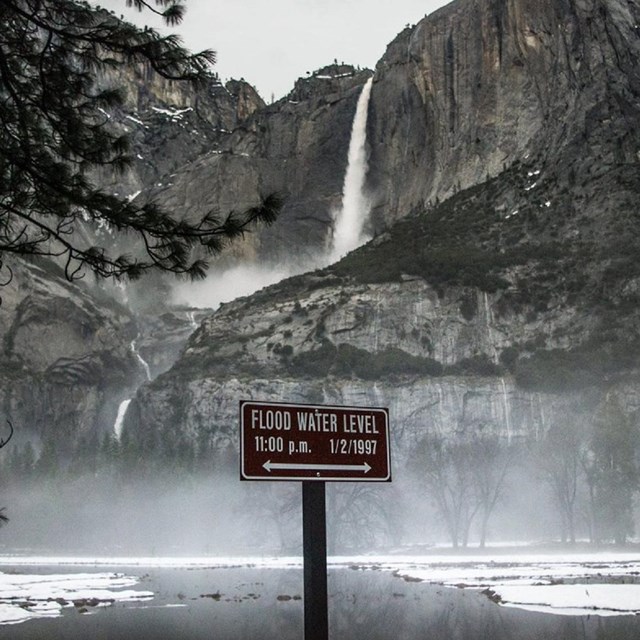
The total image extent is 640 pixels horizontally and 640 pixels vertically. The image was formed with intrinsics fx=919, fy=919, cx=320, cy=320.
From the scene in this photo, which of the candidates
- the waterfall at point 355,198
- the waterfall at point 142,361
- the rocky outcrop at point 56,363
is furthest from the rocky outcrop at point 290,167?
the rocky outcrop at point 56,363

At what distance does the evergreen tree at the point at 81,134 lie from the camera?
9953 millimetres

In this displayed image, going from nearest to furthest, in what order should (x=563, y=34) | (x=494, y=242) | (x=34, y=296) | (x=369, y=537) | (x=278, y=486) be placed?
(x=369, y=537) < (x=278, y=486) < (x=494, y=242) < (x=563, y=34) < (x=34, y=296)

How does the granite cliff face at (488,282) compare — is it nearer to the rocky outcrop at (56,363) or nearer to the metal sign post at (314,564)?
the rocky outcrop at (56,363)

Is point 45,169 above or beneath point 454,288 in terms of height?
beneath

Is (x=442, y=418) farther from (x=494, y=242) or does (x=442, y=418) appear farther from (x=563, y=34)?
(x=563, y=34)

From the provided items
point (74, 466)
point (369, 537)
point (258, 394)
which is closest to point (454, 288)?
point (258, 394)

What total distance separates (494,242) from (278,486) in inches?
1982

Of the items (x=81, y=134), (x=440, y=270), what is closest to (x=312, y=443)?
(x=81, y=134)

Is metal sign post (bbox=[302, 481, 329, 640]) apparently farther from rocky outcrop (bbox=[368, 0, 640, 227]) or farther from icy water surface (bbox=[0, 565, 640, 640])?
rocky outcrop (bbox=[368, 0, 640, 227])

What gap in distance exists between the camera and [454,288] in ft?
373

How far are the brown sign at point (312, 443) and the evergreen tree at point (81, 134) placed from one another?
10.8 ft

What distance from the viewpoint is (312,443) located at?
7.18 metres

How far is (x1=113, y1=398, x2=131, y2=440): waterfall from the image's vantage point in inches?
5389

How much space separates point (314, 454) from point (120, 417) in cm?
13862
